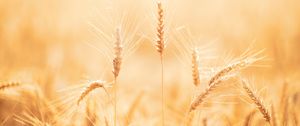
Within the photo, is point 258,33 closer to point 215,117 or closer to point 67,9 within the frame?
point 67,9

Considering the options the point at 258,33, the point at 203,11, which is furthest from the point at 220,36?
the point at 203,11

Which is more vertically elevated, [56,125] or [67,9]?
[67,9]

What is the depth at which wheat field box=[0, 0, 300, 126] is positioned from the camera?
65.7 inches

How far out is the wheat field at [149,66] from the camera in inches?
65.7

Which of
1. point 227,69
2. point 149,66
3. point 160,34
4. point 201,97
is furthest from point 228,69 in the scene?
point 149,66

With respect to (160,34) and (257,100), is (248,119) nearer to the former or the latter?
(257,100)

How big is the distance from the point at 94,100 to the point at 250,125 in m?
0.50

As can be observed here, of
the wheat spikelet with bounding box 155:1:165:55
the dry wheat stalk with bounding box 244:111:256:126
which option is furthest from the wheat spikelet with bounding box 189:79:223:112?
the dry wheat stalk with bounding box 244:111:256:126

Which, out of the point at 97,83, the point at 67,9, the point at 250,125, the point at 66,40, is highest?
the point at 67,9

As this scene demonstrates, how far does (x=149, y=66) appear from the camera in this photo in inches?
168

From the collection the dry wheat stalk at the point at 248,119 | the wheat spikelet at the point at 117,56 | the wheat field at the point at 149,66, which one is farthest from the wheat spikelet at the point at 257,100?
the wheat spikelet at the point at 117,56

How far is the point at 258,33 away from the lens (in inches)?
152

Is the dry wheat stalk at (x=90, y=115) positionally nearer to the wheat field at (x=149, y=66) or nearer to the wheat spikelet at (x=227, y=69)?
the wheat field at (x=149, y=66)

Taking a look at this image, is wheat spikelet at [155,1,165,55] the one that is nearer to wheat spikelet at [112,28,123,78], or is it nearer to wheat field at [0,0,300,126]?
wheat field at [0,0,300,126]
